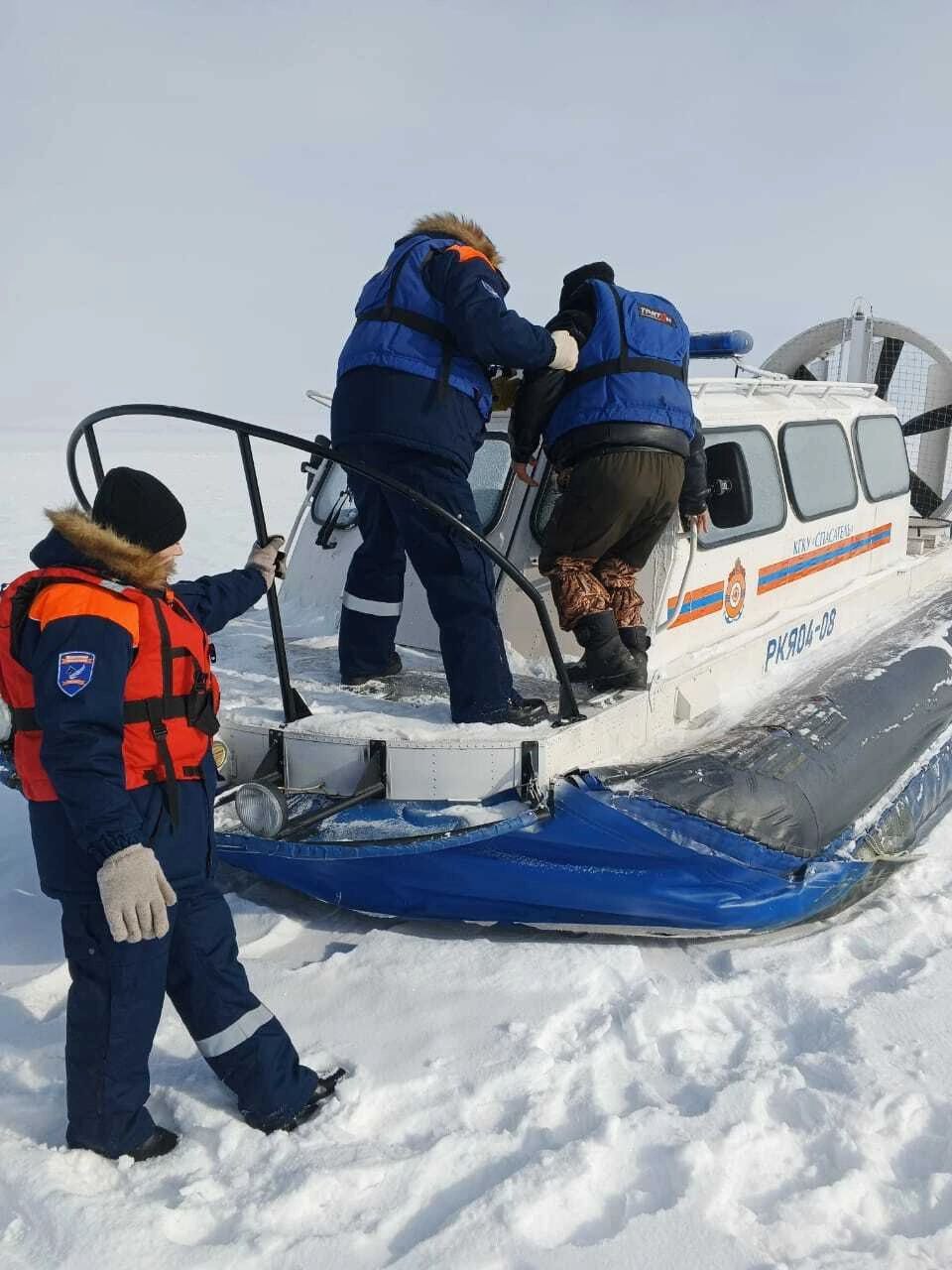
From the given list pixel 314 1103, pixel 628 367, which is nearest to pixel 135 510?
pixel 314 1103

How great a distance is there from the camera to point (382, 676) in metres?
3.58

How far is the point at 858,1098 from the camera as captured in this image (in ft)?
7.41

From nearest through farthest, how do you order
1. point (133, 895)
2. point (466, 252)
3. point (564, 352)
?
point (133, 895)
point (466, 252)
point (564, 352)

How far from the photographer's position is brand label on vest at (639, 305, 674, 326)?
3.25 m

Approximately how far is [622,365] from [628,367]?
0.02m

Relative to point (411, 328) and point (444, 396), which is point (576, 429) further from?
point (411, 328)

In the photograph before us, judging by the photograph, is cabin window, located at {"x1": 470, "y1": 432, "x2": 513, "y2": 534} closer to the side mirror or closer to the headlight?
the side mirror

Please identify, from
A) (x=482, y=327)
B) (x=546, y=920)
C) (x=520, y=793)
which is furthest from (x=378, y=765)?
(x=482, y=327)

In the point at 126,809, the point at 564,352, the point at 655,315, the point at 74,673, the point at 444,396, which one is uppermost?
the point at 655,315

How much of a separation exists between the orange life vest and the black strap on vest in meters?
1.60

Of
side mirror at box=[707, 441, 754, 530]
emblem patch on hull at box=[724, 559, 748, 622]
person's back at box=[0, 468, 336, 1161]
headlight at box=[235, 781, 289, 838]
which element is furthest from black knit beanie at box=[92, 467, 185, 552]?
emblem patch on hull at box=[724, 559, 748, 622]

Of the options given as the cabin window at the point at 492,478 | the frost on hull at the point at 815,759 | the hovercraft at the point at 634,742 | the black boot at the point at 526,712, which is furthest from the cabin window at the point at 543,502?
the frost on hull at the point at 815,759

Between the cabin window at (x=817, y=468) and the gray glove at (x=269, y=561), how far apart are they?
2459mm

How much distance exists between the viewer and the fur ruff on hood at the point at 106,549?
2.04 m
